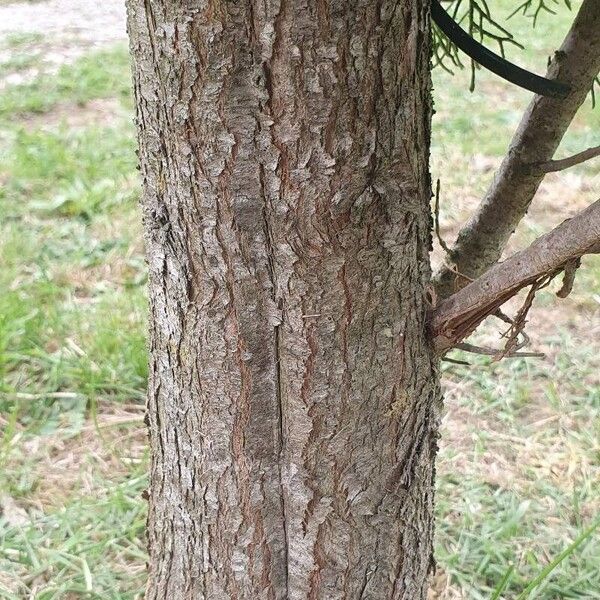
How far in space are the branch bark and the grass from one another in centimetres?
53

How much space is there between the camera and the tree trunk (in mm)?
782

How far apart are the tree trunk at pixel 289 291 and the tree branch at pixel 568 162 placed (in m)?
0.18

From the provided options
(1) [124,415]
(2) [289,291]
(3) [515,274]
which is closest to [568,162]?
(3) [515,274]

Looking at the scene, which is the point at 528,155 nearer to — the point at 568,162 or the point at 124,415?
the point at 568,162

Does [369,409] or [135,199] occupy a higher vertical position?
[369,409]

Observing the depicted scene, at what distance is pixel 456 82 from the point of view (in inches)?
190

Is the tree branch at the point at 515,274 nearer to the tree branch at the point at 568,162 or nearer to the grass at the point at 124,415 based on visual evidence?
the tree branch at the point at 568,162

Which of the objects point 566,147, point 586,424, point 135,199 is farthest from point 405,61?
point 566,147

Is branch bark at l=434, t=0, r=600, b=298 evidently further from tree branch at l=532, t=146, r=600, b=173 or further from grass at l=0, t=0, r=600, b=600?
grass at l=0, t=0, r=600, b=600

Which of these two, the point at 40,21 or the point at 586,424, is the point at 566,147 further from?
the point at 40,21

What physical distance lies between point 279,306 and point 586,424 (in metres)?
1.50

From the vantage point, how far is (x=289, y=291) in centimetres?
90

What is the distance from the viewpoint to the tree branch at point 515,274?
0.83m

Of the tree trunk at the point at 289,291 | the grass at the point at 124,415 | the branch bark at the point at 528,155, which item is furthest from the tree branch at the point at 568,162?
the grass at the point at 124,415
